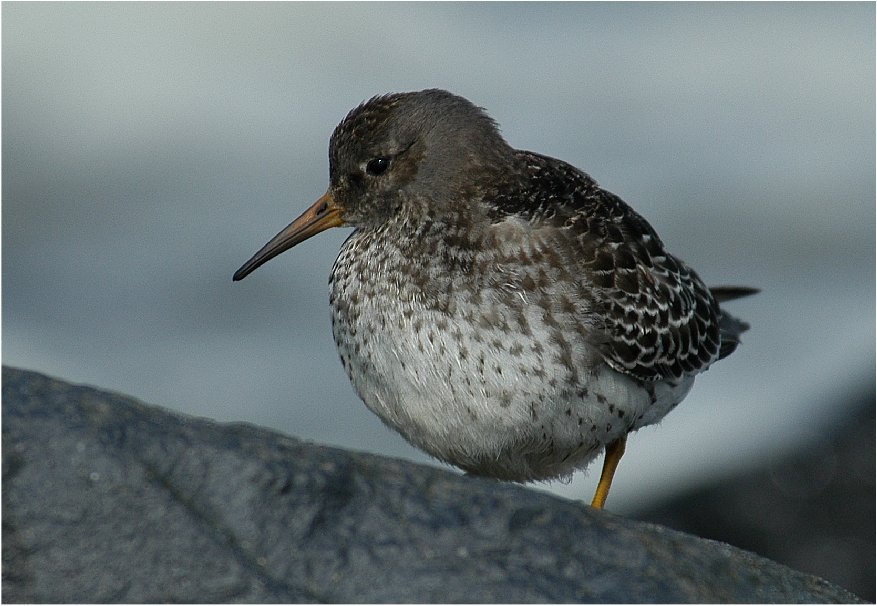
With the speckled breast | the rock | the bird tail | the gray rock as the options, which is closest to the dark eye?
the speckled breast

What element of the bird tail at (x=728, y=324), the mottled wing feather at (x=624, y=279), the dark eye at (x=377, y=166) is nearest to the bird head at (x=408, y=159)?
the dark eye at (x=377, y=166)

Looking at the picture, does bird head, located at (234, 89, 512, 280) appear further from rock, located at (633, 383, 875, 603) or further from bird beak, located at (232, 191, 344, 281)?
Answer: rock, located at (633, 383, 875, 603)

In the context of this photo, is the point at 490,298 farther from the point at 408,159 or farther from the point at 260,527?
the point at 260,527

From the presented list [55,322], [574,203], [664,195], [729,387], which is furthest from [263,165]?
[574,203]

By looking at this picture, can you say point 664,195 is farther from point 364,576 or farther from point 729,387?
point 364,576

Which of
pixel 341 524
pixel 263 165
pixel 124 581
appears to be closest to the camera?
pixel 124 581

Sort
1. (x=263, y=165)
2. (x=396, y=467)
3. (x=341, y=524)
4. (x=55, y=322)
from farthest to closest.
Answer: (x=263, y=165), (x=55, y=322), (x=396, y=467), (x=341, y=524)
